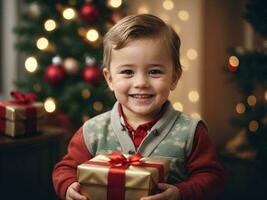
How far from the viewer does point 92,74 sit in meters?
3.22

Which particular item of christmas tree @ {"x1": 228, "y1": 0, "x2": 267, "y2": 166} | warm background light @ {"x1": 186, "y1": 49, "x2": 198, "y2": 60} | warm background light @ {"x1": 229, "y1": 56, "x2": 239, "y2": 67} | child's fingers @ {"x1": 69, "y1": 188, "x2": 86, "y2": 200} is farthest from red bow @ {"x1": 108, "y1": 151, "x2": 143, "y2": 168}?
warm background light @ {"x1": 186, "y1": 49, "x2": 198, "y2": 60}

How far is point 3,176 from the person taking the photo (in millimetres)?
2273

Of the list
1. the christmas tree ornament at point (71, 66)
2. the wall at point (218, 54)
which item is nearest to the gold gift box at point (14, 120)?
the christmas tree ornament at point (71, 66)

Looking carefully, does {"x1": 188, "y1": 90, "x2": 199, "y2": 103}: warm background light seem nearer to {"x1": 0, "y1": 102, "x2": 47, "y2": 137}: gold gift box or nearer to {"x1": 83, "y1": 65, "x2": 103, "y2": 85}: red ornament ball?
{"x1": 83, "y1": 65, "x2": 103, "y2": 85}: red ornament ball

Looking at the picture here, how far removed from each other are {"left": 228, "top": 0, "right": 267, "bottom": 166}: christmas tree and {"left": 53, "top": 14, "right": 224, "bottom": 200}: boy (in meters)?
1.36

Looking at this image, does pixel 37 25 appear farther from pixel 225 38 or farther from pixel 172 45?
pixel 172 45

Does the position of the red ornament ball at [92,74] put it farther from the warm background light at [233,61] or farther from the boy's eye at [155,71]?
the boy's eye at [155,71]

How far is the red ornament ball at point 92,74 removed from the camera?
3.23 metres

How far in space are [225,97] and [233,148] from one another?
0.54 m

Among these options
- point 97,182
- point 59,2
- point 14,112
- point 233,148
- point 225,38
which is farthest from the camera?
point 225,38

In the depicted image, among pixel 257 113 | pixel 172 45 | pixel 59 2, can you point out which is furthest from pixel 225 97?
pixel 172 45

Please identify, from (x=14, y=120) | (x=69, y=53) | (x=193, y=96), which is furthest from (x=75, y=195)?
(x=193, y=96)

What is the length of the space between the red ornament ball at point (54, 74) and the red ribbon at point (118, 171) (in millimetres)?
2029

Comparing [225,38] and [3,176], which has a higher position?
[225,38]
